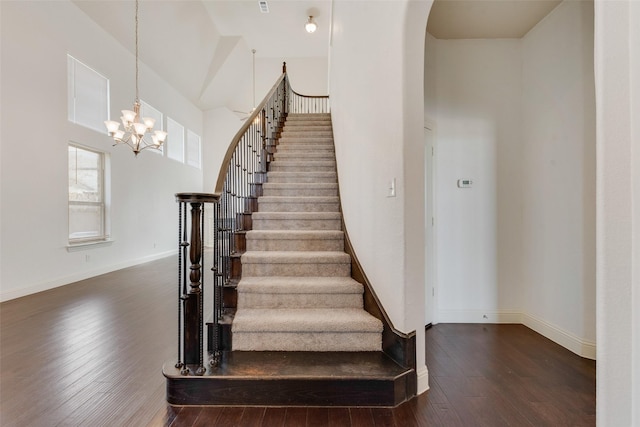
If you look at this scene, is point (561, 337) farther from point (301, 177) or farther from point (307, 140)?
point (307, 140)

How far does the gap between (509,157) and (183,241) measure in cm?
303

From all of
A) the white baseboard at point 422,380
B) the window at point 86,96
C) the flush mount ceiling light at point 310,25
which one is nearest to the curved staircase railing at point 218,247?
the white baseboard at point 422,380

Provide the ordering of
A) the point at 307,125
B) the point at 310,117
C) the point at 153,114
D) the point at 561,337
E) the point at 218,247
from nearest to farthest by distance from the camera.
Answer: the point at 218,247 < the point at 561,337 < the point at 307,125 < the point at 310,117 < the point at 153,114

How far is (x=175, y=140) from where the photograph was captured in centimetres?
784

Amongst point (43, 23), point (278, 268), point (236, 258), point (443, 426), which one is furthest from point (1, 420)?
point (43, 23)

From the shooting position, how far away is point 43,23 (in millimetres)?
3994

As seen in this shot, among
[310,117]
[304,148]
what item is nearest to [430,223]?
[304,148]

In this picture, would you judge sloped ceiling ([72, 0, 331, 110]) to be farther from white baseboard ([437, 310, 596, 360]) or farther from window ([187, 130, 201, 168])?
white baseboard ([437, 310, 596, 360])

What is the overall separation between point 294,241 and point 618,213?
87.1 inches

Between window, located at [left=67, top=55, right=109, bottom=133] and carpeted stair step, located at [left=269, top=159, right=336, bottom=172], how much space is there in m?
3.44

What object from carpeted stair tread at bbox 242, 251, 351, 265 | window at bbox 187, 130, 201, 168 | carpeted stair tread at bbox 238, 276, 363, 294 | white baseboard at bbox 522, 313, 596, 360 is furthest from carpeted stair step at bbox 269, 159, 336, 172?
window at bbox 187, 130, 201, 168

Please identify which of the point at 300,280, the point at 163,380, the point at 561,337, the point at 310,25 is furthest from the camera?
the point at 310,25

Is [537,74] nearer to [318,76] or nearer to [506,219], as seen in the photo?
[506,219]

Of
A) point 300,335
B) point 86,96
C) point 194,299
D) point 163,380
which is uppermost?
point 86,96
